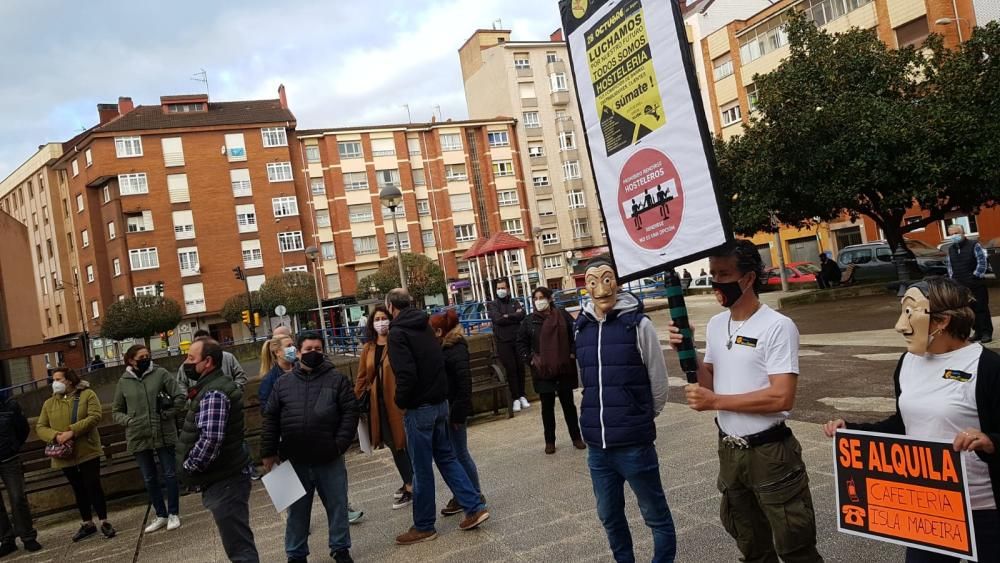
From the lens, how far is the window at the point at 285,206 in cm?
5325

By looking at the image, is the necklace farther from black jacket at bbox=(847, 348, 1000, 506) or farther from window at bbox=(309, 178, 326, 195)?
window at bbox=(309, 178, 326, 195)

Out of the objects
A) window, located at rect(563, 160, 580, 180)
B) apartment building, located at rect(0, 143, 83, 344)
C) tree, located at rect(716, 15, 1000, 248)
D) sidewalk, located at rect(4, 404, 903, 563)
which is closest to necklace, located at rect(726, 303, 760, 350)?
sidewalk, located at rect(4, 404, 903, 563)

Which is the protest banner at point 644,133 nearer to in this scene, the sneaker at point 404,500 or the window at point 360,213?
the sneaker at point 404,500

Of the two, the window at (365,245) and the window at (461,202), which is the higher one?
the window at (461,202)

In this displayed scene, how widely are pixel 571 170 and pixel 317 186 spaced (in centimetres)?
2060

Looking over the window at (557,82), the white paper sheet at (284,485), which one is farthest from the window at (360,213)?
the white paper sheet at (284,485)

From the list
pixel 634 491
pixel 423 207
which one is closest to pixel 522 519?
pixel 634 491

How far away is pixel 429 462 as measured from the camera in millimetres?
4988

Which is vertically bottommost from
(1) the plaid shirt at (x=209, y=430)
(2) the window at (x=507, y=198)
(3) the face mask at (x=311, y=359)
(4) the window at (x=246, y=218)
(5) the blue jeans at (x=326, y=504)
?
(5) the blue jeans at (x=326, y=504)

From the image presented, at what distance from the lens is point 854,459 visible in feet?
9.32

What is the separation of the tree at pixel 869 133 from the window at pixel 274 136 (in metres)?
40.4

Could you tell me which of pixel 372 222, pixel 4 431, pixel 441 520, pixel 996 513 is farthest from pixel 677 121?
pixel 372 222

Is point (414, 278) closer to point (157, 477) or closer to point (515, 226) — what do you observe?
point (515, 226)

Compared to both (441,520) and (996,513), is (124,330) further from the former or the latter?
(996,513)
